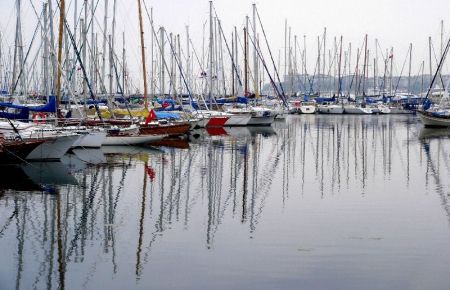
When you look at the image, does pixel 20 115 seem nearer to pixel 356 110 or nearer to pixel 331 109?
pixel 331 109

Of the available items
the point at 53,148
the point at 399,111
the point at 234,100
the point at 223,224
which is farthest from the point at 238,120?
the point at 399,111

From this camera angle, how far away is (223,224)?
16766 millimetres

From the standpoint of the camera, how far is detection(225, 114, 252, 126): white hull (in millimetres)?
57906

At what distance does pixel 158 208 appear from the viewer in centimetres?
1884

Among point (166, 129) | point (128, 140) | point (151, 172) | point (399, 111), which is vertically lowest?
point (399, 111)

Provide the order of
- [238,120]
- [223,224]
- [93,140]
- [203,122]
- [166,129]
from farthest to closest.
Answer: [238,120] < [203,122] < [166,129] < [93,140] < [223,224]

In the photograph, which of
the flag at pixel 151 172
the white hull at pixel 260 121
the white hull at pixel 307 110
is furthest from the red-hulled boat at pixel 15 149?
the white hull at pixel 307 110

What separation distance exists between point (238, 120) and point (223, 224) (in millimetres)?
42322

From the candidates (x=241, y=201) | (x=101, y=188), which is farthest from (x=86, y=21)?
(x=241, y=201)

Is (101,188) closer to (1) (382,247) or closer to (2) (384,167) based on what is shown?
(1) (382,247)

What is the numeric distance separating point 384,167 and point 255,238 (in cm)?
1594

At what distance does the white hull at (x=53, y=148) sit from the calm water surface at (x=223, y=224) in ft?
1.66

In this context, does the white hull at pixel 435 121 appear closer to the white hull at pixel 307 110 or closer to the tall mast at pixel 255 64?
the tall mast at pixel 255 64

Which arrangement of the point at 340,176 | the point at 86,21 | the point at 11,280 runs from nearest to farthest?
the point at 11,280 → the point at 340,176 → the point at 86,21
